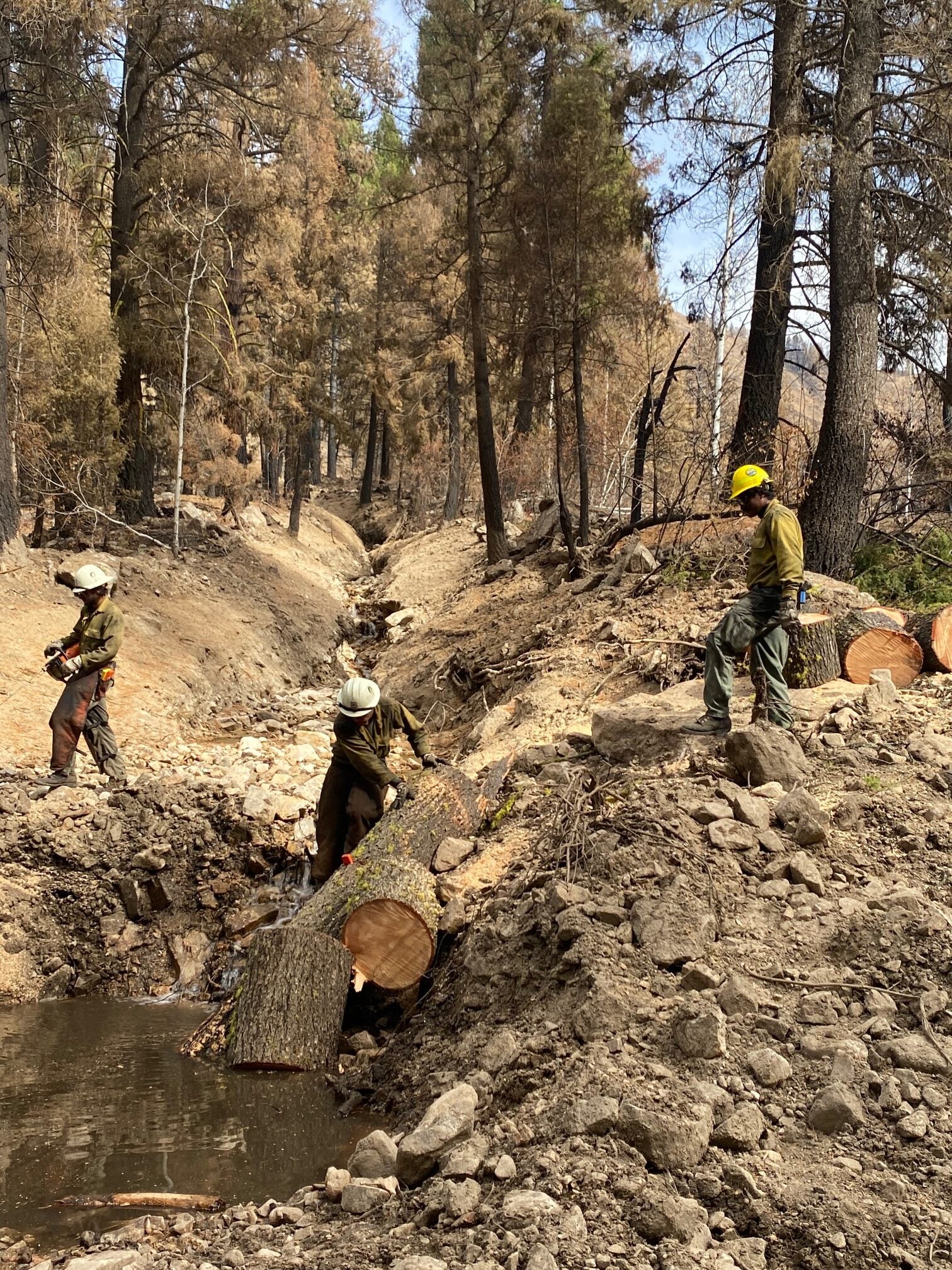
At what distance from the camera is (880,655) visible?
24.1 ft

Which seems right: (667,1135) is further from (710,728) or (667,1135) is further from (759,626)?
(759,626)

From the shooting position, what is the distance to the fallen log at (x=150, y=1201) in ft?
12.2

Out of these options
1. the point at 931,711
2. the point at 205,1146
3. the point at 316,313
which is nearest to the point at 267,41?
the point at 316,313

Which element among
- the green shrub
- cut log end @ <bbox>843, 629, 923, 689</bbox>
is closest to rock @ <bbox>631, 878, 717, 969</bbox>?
cut log end @ <bbox>843, 629, 923, 689</bbox>

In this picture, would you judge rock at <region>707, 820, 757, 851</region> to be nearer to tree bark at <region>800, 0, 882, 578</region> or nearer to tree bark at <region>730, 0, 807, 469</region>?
tree bark at <region>800, 0, 882, 578</region>

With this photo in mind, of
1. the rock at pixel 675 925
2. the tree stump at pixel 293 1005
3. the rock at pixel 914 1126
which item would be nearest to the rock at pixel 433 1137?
the rock at pixel 675 925

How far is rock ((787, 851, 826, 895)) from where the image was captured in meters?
4.57

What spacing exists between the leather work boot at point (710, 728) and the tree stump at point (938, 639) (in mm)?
2174

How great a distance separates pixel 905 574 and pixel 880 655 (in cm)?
288

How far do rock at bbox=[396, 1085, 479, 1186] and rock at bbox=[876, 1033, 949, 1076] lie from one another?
160 cm

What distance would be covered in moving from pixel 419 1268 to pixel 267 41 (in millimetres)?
16438

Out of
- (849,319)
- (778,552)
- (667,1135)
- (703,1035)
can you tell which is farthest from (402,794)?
(849,319)

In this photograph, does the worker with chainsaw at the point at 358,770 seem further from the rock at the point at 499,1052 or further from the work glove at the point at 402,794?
the rock at the point at 499,1052

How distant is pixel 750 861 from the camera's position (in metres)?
4.79
